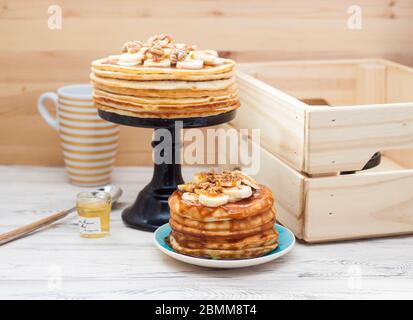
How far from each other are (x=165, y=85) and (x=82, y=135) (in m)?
0.33

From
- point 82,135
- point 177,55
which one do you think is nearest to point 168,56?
point 177,55

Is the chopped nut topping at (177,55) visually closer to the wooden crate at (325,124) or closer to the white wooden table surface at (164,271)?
the wooden crate at (325,124)

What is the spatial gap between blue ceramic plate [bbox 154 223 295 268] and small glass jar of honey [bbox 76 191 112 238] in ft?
0.33

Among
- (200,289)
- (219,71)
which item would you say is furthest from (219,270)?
(219,71)

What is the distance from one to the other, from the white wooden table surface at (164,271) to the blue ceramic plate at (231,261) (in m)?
0.02

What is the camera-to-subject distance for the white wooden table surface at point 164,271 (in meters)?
1.04

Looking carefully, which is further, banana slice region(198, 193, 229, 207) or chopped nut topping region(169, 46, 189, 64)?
chopped nut topping region(169, 46, 189, 64)

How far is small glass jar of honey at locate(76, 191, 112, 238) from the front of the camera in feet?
4.04

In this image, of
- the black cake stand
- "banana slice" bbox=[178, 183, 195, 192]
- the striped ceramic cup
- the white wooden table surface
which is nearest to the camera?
the white wooden table surface

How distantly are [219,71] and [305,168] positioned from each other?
20cm

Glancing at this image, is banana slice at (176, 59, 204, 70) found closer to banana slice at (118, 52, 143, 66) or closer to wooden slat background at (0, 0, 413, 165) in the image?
banana slice at (118, 52, 143, 66)

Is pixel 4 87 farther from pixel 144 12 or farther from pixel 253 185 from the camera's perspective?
pixel 253 185

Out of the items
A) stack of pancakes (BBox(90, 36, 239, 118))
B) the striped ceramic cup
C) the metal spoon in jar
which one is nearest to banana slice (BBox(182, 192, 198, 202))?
stack of pancakes (BBox(90, 36, 239, 118))

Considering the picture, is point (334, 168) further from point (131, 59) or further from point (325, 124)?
point (131, 59)
